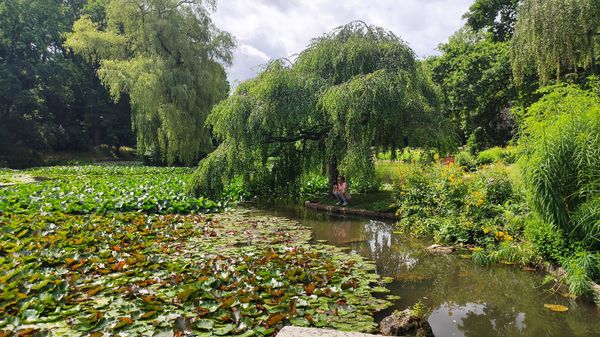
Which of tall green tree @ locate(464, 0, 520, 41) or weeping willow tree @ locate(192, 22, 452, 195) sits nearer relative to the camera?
weeping willow tree @ locate(192, 22, 452, 195)

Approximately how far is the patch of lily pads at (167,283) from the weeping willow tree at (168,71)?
13.3 metres

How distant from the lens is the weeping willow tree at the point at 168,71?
64.1 ft

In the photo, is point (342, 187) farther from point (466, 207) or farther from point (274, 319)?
point (274, 319)

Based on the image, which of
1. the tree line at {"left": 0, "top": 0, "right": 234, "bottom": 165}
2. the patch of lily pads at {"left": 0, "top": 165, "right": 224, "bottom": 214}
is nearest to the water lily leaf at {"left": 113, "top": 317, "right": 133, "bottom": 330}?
the patch of lily pads at {"left": 0, "top": 165, "right": 224, "bottom": 214}

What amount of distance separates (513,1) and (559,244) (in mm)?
24263

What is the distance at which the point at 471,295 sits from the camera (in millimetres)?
4859

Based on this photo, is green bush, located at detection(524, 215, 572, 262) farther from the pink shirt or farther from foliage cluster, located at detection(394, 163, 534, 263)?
the pink shirt

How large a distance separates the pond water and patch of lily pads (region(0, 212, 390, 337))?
55cm

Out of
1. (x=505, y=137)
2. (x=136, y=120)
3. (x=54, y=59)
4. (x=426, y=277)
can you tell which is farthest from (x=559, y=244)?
(x=54, y=59)

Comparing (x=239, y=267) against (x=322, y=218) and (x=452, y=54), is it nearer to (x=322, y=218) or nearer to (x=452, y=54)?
(x=322, y=218)

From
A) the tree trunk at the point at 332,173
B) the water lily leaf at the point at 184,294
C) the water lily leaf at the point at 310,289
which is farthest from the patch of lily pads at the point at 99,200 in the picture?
the water lily leaf at the point at 310,289

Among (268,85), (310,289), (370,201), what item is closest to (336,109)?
(268,85)

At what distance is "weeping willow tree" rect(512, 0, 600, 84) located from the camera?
1199 centimetres

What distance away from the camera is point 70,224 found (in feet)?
21.9
